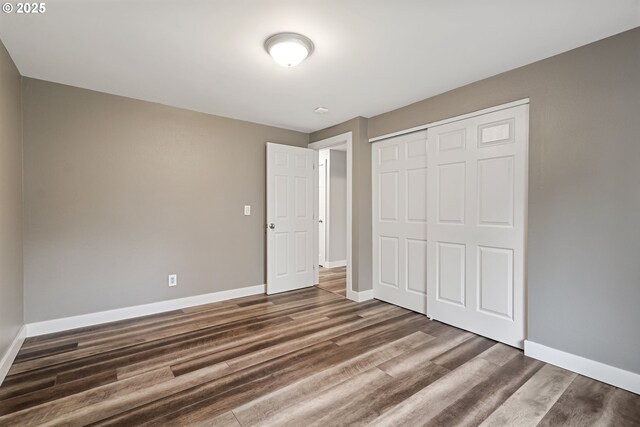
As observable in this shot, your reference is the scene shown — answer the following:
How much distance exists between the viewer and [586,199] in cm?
203

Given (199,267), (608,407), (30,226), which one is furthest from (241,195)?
(608,407)

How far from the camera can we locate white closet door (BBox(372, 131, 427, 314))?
3219 mm

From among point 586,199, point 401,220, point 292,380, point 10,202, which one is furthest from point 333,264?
point 10,202

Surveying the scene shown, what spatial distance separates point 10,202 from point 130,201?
36.6 inches

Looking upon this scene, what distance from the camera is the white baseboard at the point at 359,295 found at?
366 centimetres

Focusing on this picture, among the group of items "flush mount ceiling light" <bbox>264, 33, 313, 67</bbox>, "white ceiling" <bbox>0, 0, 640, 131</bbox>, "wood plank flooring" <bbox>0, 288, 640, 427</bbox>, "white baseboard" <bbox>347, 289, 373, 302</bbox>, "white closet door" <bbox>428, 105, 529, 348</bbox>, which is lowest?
"wood plank flooring" <bbox>0, 288, 640, 427</bbox>

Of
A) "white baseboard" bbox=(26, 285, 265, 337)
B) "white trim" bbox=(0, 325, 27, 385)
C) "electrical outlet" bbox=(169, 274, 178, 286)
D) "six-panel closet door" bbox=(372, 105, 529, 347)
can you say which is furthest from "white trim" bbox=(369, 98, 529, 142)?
"white trim" bbox=(0, 325, 27, 385)

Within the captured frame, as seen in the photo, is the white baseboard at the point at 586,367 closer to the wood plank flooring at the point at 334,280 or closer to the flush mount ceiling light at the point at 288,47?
the wood plank flooring at the point at 334,280

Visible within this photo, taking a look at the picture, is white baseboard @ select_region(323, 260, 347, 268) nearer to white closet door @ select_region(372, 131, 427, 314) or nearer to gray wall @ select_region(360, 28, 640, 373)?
white closet door @ select_region(372, 131, 427, 314)

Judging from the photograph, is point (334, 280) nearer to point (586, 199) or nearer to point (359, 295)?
point (359, 295)

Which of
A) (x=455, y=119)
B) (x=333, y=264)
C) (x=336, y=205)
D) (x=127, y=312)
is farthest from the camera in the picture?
(x=336, y=205)

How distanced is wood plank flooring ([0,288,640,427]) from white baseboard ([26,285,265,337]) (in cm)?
11

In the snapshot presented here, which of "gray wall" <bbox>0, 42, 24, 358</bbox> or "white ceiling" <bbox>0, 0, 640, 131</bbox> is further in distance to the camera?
"gray wall" <bbox>0, 42, 24, 358</bbox>

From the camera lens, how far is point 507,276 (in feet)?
8.14
